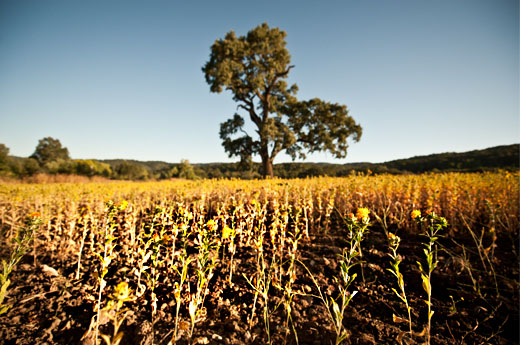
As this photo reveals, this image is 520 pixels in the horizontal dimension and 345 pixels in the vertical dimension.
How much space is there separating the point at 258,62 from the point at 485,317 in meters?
17.4

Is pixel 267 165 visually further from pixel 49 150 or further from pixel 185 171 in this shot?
pixel 49 150

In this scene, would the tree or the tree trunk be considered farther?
the tree

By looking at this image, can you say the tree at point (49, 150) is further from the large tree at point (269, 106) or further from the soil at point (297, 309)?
the soil at point (297, 309)

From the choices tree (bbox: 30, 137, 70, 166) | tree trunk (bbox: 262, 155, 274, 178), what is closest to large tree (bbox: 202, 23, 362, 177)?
tree trunk (bbox: 262, 155, 274, 178)

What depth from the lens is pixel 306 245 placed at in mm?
2777

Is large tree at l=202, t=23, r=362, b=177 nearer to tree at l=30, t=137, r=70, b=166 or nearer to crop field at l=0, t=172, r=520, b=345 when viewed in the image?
crop field at l=0, t=172, r=520, b=345

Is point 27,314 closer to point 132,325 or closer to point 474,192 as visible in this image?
point 132,325

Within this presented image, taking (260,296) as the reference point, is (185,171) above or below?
above

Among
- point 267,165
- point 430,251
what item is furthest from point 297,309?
point 267,165

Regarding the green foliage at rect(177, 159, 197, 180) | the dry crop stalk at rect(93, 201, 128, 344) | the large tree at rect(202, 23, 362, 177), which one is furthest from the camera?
the green foliage at rect(177, 159, 197, 180)

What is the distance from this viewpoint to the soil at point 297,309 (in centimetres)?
140

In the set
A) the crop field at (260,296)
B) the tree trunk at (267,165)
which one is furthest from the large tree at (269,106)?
the crop field at (260,296)

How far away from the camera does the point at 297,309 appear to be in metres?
1.68

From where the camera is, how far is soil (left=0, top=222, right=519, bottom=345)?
1.40 meters
